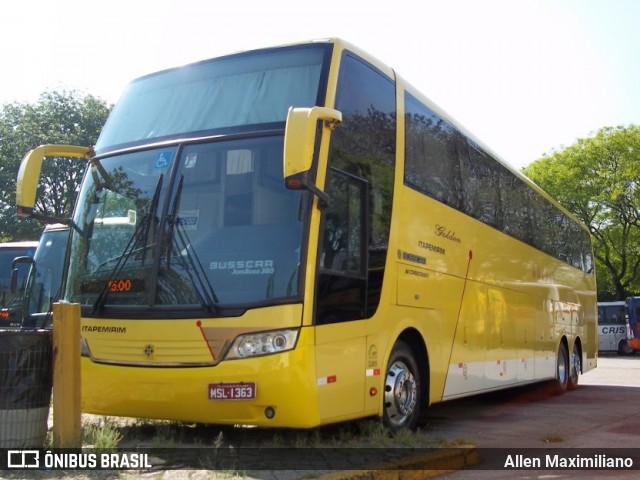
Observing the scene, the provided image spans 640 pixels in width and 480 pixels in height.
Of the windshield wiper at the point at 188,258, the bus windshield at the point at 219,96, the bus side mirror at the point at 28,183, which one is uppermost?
the bus windshield at the point at 219,96

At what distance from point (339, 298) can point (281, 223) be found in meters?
0.95

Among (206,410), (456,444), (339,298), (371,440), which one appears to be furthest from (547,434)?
(206,410)

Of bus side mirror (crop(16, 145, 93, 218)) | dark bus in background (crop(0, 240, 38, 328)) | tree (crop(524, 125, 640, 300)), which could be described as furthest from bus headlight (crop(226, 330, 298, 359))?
tree (crop(524, 125, 640, 300))

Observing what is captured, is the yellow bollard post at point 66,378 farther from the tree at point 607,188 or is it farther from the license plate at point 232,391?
the tree at point 607,188

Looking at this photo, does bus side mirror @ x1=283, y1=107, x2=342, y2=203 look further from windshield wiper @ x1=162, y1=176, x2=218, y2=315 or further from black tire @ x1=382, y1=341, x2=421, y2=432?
black tire @ x1=382, y1=341, x2=421, y2=432

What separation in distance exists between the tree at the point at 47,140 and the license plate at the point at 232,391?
93.0 feet

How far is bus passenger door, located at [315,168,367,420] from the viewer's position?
6.89 meters

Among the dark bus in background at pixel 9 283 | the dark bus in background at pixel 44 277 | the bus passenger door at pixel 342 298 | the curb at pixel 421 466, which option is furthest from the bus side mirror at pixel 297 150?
the dark bus in background at pixel 9 283

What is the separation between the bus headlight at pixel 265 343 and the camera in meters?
6.59

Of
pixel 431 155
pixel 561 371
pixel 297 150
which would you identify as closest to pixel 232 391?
pixel 297 150

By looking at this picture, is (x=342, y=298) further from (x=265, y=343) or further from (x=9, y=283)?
(x=9, y=283)

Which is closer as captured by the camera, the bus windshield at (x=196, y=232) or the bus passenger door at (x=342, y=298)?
the bus windshield at (x=196, y=232)

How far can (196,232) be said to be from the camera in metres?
7.08

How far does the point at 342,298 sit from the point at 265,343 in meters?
1.01
